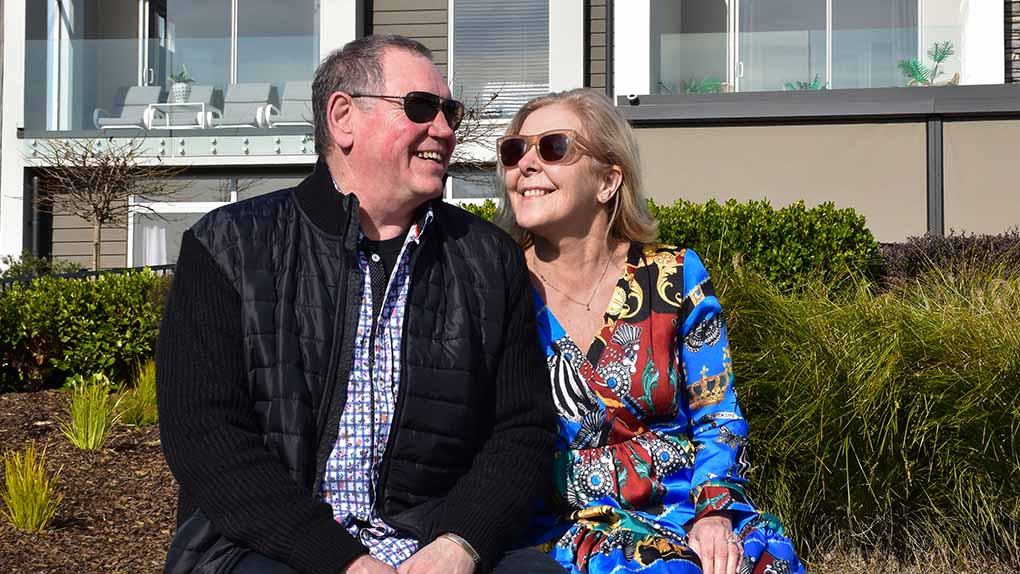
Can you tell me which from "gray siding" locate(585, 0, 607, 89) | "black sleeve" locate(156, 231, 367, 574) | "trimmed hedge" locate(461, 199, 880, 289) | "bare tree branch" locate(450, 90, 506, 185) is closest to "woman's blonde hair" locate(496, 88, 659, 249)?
"black sleeve" locate(156, 231, 367, 574)

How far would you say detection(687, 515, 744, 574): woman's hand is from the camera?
3.02 metres

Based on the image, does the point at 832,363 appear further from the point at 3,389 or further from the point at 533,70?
the point at 533,70

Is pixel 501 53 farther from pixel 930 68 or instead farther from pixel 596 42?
pixel 930 68

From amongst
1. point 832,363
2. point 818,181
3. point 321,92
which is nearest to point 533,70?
point 818,181

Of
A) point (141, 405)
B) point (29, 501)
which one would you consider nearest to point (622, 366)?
point (29, 501)

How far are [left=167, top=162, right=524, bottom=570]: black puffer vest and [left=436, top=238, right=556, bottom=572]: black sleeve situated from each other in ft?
0.17

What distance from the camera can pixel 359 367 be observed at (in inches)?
113

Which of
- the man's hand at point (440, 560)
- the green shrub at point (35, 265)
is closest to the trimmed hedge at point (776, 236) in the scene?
the man's hand at point (440, 560)

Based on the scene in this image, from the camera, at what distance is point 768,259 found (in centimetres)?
909

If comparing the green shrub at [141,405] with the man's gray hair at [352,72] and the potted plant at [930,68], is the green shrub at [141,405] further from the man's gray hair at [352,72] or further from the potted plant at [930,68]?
the potted plant at [930,68]

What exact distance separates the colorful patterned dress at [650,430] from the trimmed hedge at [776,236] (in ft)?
16.9

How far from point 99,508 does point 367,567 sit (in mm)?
3391

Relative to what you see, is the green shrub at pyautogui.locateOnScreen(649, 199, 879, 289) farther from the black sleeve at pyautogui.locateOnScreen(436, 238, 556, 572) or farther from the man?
the man

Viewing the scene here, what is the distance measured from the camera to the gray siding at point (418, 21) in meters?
16.7
